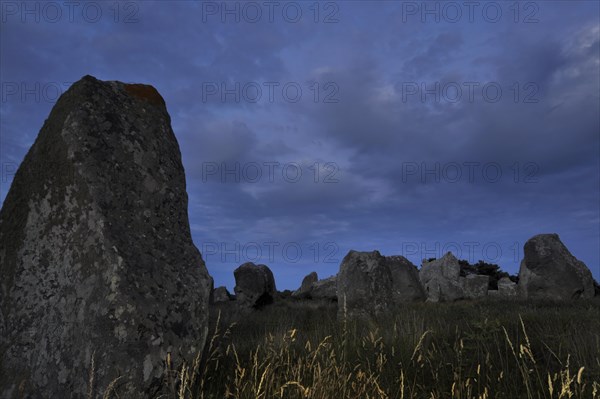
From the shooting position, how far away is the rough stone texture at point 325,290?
83.1ft

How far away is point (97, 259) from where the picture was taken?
3842 mm

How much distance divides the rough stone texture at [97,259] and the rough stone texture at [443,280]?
1959cm

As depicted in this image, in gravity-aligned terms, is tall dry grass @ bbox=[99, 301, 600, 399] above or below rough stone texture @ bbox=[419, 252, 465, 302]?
below

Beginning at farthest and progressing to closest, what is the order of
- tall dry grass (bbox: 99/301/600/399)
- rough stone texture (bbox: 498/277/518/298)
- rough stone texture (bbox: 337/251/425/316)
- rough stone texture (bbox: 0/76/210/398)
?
1. rough stone texture (bbox: 498/277/518/298)
2. rough stone texture (bbox: 337/251/425/316)
3. rough stone texture (bbox: 0/76/210/398)
4. tall dry grass (bbox: 99/301/600/399)

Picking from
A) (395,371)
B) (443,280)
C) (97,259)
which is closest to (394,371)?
(395,371)

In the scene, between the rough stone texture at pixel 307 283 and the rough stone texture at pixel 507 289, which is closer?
the rough stone texture at pixel 507 289

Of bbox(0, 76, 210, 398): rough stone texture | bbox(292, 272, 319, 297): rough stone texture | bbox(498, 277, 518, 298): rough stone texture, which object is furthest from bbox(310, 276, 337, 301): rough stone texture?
bbox(0, 76, 210, 398): rough stone texture

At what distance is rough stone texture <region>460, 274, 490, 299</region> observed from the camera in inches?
905

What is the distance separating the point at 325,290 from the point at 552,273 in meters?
11.7

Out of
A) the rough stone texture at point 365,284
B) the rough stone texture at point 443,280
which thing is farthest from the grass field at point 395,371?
the rough stone texture at point 443,280

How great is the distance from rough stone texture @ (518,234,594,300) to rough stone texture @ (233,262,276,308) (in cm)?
1022

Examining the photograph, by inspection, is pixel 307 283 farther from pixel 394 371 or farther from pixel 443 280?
pixel 394 371

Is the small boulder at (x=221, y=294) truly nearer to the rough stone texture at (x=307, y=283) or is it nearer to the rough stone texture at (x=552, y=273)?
the rough stone texture at (x=307, y=283)

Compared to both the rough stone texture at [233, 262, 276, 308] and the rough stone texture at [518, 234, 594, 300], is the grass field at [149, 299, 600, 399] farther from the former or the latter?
the rough stone texture at [233, 262, 276, 308]
